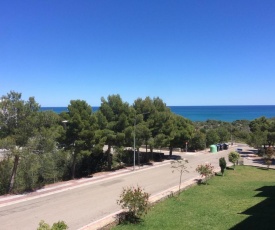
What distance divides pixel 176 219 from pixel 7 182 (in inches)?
554

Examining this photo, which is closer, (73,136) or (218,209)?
(218,209)

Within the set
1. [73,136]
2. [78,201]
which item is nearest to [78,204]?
[78,201]

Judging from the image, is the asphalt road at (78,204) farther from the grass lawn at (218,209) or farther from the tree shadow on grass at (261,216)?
the tree shadow on grass at (261,216)

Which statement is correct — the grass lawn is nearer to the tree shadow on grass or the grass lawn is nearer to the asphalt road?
the tree shadow on grass

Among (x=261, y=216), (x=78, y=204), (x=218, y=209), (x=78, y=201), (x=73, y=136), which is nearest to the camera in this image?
(x=261, y=216)

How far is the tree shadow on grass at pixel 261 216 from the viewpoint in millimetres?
13760

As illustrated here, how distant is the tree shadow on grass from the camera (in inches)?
542

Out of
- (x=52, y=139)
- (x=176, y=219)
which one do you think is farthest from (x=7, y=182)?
(x=176, y=219)

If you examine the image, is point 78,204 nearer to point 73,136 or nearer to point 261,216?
point 73,136

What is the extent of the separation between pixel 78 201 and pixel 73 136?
807 cm

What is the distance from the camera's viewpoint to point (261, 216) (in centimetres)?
1528

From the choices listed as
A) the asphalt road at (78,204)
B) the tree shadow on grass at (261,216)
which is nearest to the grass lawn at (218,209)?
the tree shadow on grass at (261,216)

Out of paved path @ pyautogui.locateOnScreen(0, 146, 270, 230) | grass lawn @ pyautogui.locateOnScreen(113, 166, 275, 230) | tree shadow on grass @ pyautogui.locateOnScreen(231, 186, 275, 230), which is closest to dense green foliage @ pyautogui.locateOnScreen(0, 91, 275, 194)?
paved path @ pyautogui.locateOnScreen(0, 146, 270, 230)

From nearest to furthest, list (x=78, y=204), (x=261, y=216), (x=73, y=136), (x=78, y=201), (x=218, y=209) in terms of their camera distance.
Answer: (x=261, y=216) → (x=218, y=209) → (x=78, y=204) → (x=78, y=201) → (x=73, y=136)
